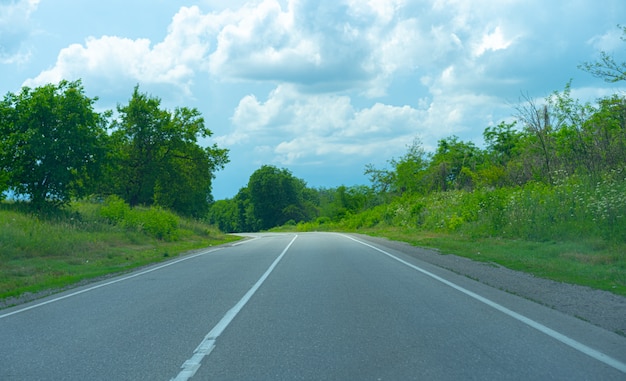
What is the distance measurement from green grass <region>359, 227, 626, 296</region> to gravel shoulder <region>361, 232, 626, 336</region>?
46cm

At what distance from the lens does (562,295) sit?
1062cm

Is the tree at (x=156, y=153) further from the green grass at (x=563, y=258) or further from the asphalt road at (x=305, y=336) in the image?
the asphalt road at (x=305, y=336)

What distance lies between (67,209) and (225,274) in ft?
68.3

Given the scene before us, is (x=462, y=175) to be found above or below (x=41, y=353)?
above

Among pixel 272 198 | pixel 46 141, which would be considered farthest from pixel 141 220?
pixel 272 198

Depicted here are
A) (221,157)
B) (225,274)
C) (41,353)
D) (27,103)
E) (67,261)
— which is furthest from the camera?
(221,157)

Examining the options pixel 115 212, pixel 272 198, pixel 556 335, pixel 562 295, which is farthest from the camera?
pixel 272 198

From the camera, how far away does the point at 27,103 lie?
98.7ft

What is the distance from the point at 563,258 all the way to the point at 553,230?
5.28 m

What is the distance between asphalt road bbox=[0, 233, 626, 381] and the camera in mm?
5938

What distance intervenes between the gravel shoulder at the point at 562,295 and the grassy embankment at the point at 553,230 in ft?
1.74

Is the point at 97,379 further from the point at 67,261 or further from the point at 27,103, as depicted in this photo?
the point at 27,103

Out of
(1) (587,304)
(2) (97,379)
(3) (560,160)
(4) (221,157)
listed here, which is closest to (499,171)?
(3) (560,160)

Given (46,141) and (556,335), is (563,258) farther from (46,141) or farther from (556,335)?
(46,141)
